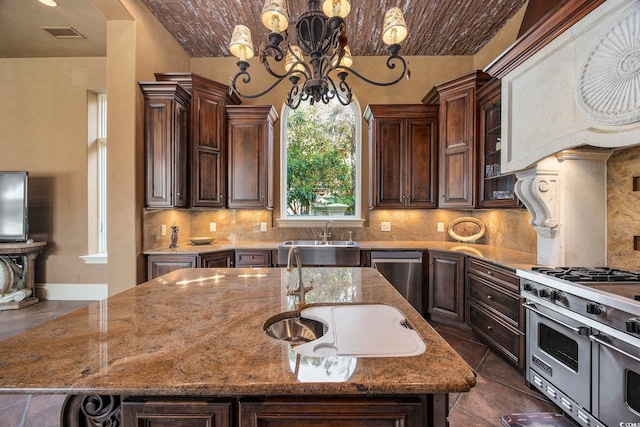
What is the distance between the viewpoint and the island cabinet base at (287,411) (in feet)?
2.65

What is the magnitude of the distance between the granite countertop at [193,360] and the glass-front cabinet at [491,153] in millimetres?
2402

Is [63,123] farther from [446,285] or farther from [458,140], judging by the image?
[446,285]

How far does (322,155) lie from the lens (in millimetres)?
4168

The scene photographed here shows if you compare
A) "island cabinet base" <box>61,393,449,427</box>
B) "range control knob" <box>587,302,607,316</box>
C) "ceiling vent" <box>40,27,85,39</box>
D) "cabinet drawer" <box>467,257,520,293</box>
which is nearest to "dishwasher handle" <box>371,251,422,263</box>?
"cabinet drawer" <box>467,257,520,293</box>

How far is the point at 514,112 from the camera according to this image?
251cm

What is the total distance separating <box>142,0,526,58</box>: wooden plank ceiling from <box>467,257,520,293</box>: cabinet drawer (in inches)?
111

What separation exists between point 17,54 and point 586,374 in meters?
7.27

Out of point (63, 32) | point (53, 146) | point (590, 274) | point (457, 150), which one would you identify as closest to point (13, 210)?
point (53, 146)

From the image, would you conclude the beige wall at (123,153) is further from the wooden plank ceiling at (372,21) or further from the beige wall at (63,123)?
the beige wall at (63,123)

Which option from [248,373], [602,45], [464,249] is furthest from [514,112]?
[248,373]

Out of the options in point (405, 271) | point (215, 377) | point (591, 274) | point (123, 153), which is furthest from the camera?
point (405, 271)

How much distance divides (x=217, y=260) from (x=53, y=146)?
11.0 ft

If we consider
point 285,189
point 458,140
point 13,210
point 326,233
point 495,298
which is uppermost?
point 458,140

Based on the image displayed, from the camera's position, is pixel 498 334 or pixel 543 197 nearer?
pixel 543 197
